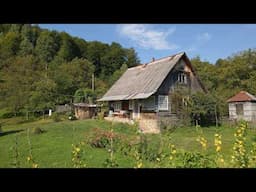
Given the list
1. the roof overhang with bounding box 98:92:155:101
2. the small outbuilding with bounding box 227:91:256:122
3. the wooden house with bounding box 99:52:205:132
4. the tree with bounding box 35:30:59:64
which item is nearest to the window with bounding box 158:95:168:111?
the wooden house with bounding box 99:52:205:132

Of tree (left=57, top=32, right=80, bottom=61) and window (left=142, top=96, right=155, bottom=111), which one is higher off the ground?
tree (left=57, top=32, right=80, bottom=61)

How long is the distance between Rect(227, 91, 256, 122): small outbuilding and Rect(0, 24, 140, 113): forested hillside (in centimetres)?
648

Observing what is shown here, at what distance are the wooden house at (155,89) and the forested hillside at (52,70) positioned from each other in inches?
69.6

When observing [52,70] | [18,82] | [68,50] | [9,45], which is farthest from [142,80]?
[9,45]

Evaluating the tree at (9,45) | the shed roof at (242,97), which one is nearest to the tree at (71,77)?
the tree at (9,45)

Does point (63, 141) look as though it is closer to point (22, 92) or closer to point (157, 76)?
point (157, 76)

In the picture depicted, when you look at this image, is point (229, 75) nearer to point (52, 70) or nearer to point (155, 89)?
point (155, 89)

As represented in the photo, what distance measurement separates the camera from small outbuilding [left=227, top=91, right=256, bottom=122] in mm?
16344

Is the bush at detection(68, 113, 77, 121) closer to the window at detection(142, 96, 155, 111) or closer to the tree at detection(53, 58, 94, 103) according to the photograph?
the tree at detection(53, 58, 94, 103)

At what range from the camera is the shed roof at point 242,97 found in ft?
53.6

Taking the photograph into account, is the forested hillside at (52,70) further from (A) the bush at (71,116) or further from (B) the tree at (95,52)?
(A) the bush at (71,116)
